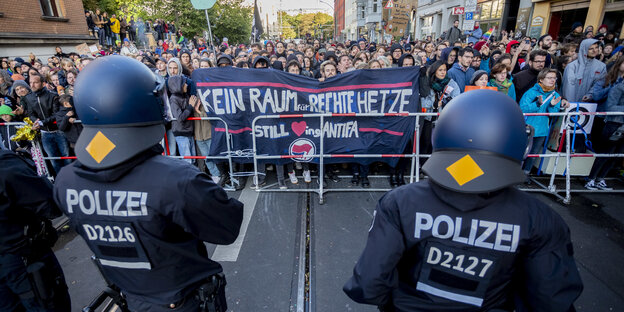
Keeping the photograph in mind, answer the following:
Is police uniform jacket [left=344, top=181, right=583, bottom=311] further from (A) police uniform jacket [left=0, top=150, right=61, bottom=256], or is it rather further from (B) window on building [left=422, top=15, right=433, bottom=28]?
(B) window on building [left=422, top=15, right=433, bottom=28]

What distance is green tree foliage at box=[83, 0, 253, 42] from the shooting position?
86.8 feet

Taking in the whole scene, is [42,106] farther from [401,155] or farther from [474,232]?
[474,232]

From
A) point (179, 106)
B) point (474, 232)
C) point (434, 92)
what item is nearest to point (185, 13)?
point (179, 106)

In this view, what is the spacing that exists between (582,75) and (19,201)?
8.56m

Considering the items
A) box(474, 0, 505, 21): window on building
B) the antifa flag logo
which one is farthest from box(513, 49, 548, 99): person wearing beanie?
box(474, 0, 505, 21): window on building

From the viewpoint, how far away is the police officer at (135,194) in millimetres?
1623

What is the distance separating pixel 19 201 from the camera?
213 centimetres

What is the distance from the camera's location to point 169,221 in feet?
5.57

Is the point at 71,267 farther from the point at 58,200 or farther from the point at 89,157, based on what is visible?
the point at 89,157

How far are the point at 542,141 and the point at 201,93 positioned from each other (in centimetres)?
632

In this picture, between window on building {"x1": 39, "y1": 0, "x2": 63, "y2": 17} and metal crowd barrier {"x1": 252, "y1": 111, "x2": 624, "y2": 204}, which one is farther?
window on building {"x1": 39, "y1": 0, "x2": 63, "y2": 17}

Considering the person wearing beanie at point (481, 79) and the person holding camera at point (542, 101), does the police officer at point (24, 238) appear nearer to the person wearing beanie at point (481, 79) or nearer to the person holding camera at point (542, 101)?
the person wearing beanie at point (481, 79)

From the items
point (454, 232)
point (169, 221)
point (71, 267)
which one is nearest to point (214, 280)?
point (169, 221)

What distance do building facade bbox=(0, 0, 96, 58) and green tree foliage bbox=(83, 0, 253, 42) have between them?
8.31 meters
